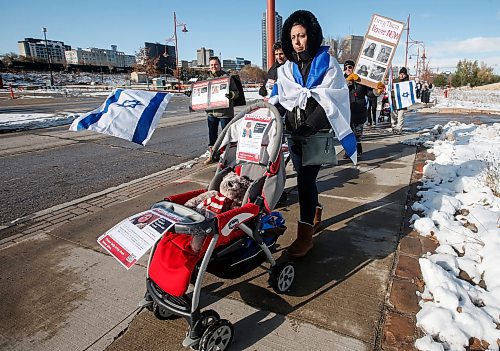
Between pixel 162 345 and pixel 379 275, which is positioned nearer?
pixel 162 345

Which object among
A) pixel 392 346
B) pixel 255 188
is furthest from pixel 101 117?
pixel 392 346

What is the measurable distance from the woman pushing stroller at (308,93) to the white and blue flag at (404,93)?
7394 mm

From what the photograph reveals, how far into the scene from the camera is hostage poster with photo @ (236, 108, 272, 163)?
2.71 m

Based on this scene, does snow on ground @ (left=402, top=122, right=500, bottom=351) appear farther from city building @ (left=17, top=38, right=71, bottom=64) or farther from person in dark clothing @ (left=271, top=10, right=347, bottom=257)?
city building @ (left=17, top=38, right=71, bottom=64)

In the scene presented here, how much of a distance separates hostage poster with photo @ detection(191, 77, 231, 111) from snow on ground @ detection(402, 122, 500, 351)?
335 cm

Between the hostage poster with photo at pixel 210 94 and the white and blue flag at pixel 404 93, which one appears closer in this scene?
the hostage poster with photo at pixel 210 94

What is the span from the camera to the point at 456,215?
3.91 meters

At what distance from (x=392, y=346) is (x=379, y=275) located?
0.85 m

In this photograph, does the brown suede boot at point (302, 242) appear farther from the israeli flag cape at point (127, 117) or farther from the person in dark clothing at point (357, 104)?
the person in dark clothing at point (357, 104)

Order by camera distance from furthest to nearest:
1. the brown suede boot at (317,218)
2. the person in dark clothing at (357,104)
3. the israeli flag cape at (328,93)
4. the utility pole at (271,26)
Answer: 1. the person in dark clothing at (357,104)
2. the utility pole at (271,26)
3. the brown suede boot at (317,218)
4. the israeli flag cape at (328,93)

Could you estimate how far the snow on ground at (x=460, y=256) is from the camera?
2.14m

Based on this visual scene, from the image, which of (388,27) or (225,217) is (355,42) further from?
(225,217)

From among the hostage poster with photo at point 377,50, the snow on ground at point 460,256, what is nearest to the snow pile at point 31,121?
the hostage poster with photo at point 377,50

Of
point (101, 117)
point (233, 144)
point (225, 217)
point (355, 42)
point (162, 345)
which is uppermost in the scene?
point (355, 42)
